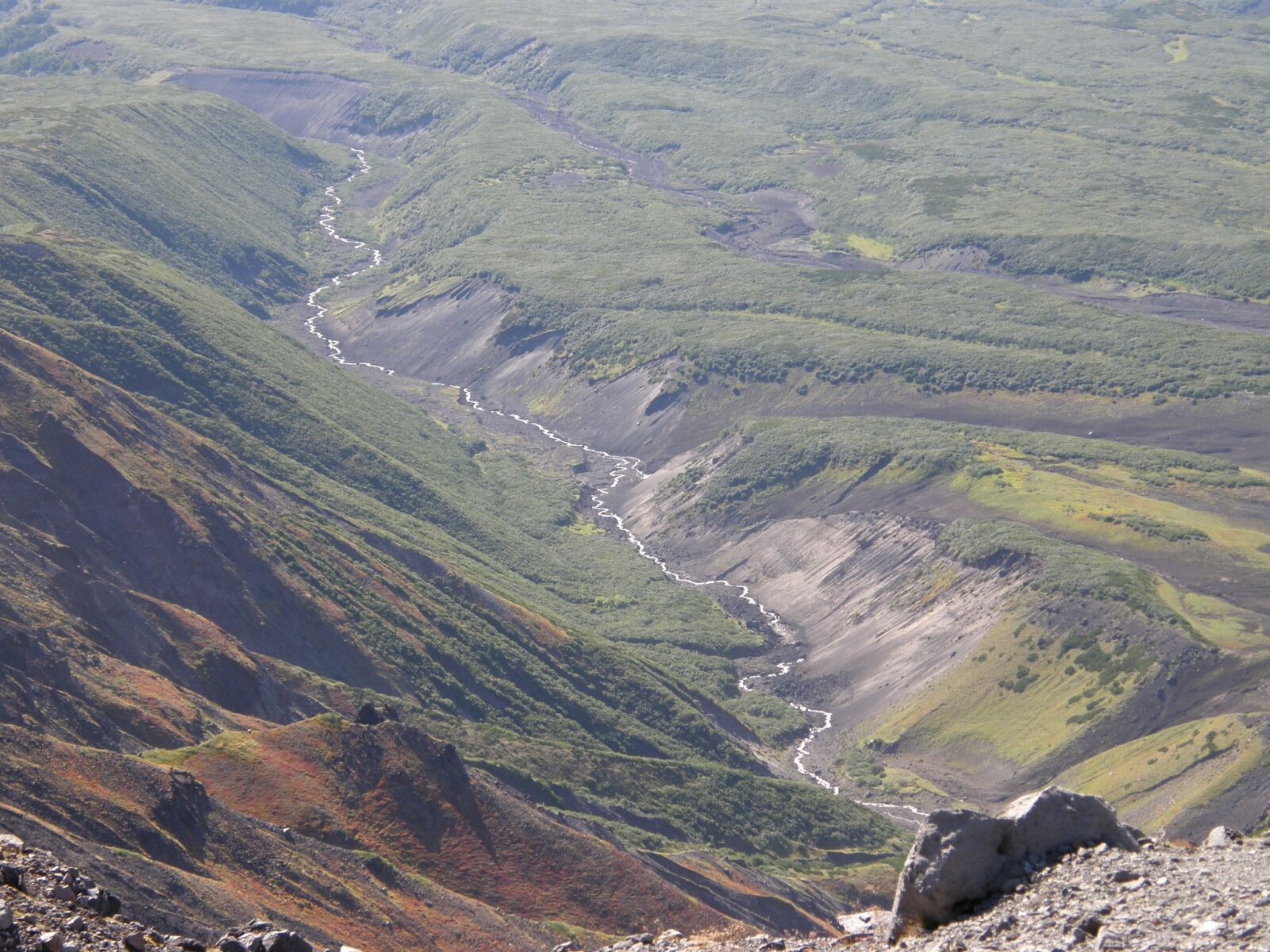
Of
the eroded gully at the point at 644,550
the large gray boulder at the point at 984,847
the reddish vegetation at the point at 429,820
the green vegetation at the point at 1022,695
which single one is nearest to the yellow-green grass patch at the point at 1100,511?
the green vegetation at the point at 1022,695

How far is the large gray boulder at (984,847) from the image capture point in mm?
23219

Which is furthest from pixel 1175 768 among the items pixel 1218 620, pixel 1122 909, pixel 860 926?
pixel 1122 909

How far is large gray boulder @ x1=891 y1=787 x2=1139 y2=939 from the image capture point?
2322 centimetres

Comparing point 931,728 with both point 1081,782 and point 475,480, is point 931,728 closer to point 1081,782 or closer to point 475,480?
point 1081,782

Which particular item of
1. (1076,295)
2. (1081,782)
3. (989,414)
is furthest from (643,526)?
(1076,295)

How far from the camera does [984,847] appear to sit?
23.3 metres

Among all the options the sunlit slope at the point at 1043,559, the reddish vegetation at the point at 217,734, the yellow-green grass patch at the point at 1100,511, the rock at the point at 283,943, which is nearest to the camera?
the rock at the point at 283,943

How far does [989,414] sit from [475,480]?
46.1 meters

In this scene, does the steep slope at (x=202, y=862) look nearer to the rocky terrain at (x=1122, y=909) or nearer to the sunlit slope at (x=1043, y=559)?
the rocky terrain at (x=1122, y=909)

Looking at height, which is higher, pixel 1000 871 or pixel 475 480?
pixel 1000 871

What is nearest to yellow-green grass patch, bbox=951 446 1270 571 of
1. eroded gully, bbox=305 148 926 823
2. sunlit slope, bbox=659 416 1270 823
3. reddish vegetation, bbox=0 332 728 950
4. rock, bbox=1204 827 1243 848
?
sunlit slope, bbox=659 416 1270 823

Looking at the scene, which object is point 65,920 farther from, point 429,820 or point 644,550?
point 644,550

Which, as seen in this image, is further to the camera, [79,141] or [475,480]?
[79,141]

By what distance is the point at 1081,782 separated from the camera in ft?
264
